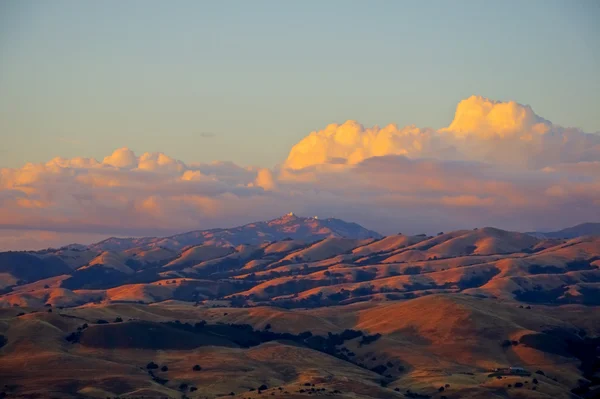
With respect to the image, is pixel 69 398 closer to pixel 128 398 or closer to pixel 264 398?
pixel 128 398

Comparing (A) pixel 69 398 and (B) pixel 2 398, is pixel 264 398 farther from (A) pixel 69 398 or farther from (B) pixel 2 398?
(B) pixel 2 398

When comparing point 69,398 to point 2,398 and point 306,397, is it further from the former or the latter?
point 306,397

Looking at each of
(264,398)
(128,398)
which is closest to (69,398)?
(128,398)

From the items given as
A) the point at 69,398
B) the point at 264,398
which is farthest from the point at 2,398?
the point at 264,398

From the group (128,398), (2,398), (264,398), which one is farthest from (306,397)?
(2,398)

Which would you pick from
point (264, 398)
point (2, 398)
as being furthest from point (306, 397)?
point (2, 398)
